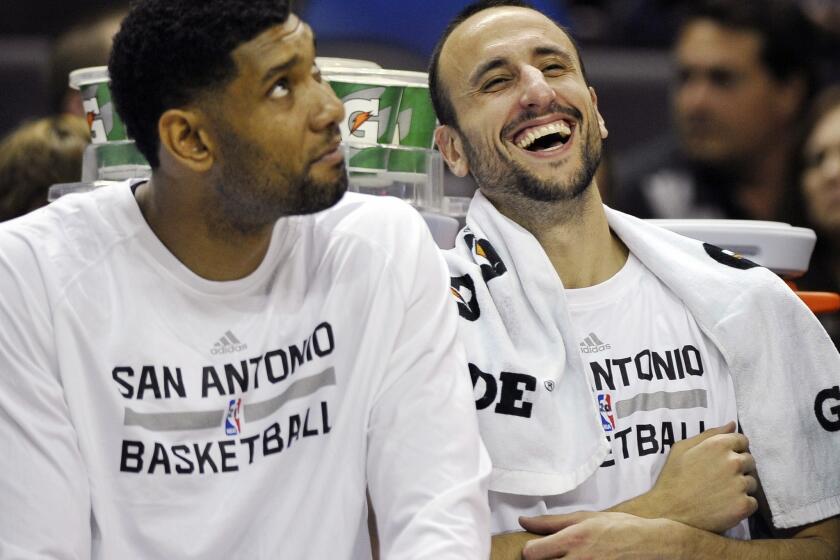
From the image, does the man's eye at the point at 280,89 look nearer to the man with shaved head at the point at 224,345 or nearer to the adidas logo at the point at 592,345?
the man with shaved head at the point at 224,345

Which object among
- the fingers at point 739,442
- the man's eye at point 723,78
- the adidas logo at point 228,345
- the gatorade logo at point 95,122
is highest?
the gatorade logo at point 95,122

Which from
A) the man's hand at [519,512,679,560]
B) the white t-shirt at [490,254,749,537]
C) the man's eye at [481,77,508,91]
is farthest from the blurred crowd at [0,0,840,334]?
the man's hand at [519,512,679,560]

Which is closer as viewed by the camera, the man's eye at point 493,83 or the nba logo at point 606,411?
the nba logo at point 606,411

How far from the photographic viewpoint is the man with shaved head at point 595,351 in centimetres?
172

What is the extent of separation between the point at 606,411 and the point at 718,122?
1557 millimetres

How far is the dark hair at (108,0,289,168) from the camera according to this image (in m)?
1.59

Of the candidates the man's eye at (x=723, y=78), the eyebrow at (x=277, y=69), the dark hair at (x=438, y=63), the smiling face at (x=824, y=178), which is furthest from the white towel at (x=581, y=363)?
the man's eye at (x=723, y=78)

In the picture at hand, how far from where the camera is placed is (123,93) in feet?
5.49

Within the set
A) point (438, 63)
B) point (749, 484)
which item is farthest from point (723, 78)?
point (749, 484)

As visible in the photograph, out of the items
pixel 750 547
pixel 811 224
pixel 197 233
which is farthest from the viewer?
pixel 811 224

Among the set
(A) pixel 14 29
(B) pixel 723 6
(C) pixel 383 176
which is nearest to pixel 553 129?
(C) pixel 383 176

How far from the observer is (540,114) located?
192 cm

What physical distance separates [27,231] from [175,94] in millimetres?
270

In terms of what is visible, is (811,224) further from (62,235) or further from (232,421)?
(62,235)
